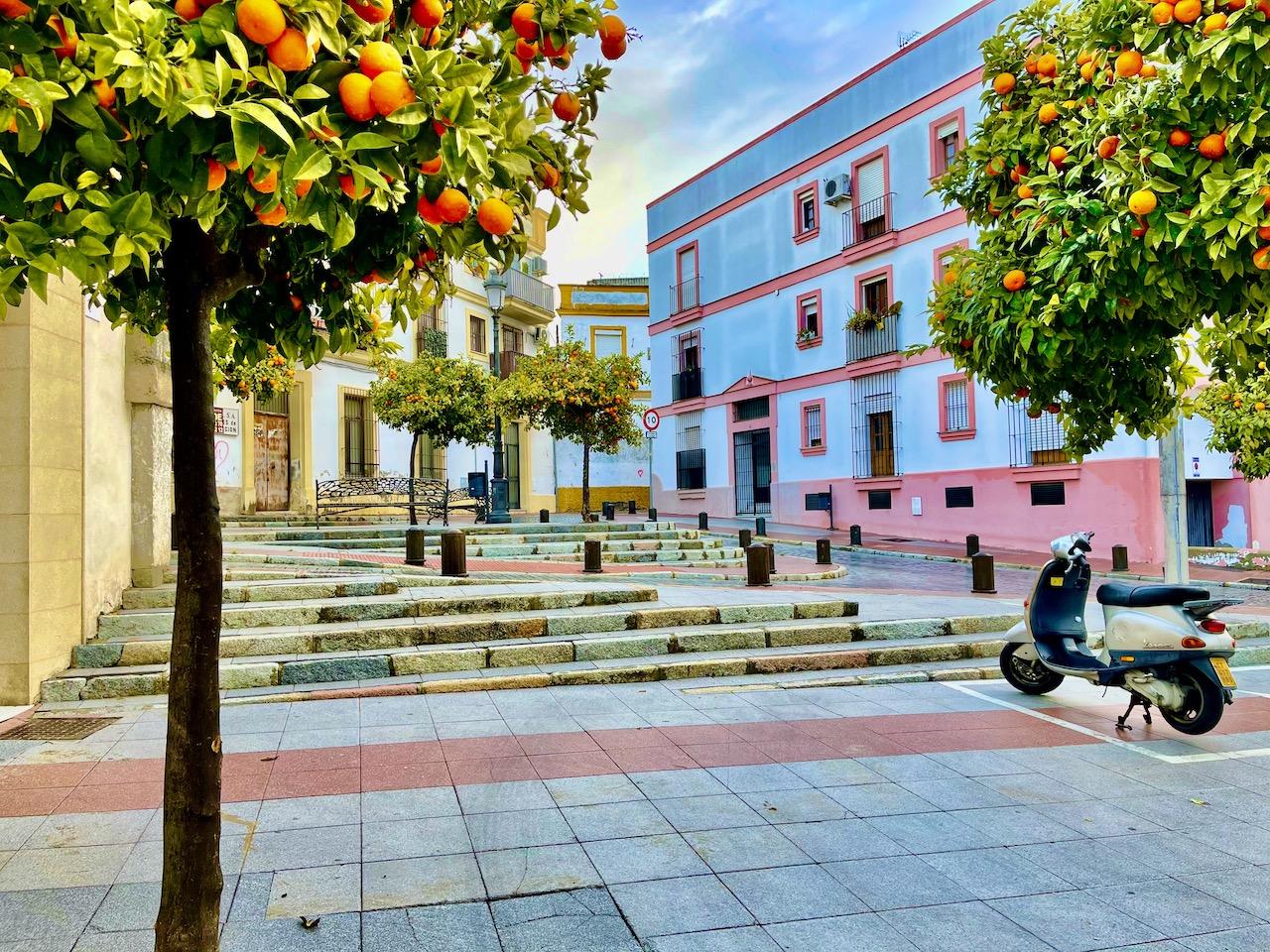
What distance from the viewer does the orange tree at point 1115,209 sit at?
4328 mm

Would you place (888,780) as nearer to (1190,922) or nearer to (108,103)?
(1190,922)

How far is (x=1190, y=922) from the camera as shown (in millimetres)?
3256

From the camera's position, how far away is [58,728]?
233 inches

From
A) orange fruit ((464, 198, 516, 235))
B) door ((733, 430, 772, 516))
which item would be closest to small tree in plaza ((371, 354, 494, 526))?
door ((733, 430, 772, 516))

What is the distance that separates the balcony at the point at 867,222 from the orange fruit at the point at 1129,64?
754 inches

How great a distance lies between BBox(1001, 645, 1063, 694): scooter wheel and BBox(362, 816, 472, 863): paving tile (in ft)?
15.4

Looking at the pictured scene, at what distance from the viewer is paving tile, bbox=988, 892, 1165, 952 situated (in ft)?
10.2

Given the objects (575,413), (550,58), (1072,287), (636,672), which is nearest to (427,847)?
(550,58)

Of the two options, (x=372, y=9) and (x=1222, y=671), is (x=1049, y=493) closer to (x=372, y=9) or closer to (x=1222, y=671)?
(x=1222, y=671)

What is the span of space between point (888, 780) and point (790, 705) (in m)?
1.84

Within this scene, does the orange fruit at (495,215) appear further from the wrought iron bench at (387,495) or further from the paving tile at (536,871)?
the wrought iron bench at (387,495)

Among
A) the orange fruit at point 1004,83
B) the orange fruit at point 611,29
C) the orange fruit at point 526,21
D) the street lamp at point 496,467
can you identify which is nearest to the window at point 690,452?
the street lamp at point 496,467

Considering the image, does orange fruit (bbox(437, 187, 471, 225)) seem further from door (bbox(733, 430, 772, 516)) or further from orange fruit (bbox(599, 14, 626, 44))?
door (bbox(733, 430, 772, 516))

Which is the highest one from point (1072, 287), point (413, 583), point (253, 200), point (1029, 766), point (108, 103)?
point (1072, 287)
